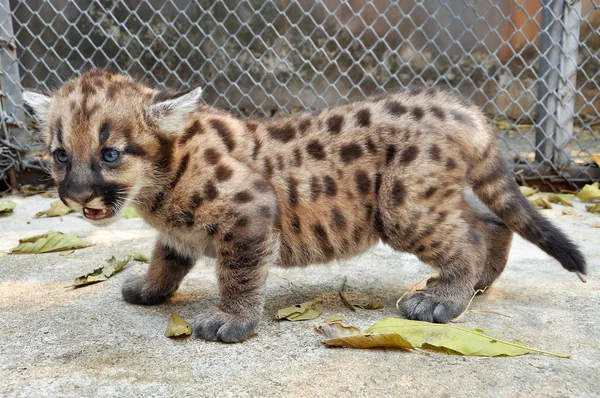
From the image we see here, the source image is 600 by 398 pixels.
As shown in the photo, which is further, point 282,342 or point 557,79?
point 557,79

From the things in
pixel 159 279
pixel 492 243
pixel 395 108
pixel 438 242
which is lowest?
→ pixel 159 279

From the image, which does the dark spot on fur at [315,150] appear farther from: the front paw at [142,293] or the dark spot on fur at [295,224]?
the front paw at [142,293]

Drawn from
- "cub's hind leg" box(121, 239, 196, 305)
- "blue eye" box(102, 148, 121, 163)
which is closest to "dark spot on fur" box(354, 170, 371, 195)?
"cub's hind leg" box(121, 239, 196, 305)

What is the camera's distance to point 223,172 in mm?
3469

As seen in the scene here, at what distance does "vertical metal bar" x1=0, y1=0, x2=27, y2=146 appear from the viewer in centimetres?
673

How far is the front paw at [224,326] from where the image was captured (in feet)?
10.8

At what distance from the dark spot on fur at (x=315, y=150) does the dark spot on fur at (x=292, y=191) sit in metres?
0.19

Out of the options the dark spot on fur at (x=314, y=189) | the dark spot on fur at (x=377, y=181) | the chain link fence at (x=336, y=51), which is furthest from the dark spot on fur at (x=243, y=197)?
→ the chain link fence at (x=336, y=51)

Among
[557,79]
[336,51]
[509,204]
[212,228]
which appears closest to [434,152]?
[509,204]

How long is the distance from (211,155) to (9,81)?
4.22 m

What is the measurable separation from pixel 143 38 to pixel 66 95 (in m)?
5.44

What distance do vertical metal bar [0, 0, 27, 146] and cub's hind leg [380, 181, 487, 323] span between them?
15.3 ft

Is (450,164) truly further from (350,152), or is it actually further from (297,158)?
(297,158)

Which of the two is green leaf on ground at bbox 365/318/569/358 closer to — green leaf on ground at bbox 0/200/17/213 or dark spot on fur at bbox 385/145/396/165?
dark spot on fur at bbox 385/145/396/165
